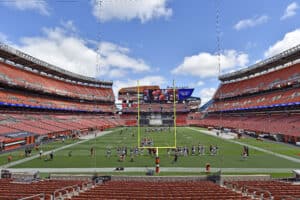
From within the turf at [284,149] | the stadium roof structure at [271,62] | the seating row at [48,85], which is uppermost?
the stadium roof structure at [271,62]

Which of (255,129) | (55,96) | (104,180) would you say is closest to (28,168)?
(104,180)

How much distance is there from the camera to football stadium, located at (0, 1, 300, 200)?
1109cm

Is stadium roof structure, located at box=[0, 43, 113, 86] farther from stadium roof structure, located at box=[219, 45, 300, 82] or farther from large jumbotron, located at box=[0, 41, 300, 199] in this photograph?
stadium roof structure, located at box=[219, 45, 300, 82]

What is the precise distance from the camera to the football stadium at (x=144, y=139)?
11094 mm

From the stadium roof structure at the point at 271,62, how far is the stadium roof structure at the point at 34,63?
5018 centimetres

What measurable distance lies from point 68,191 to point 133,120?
231 feet

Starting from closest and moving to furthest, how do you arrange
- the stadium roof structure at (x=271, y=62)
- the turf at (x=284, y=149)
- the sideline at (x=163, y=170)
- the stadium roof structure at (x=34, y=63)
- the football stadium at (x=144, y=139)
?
the football stadium at (x=144, y=139)
the sideline at (x=163, y=170)
the turf at (x=284, y=149)
the stadium roof structure at (x=34, y=63)
the stadium roof structure at (x=271, y=62)

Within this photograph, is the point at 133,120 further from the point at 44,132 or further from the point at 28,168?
the point at 28,168

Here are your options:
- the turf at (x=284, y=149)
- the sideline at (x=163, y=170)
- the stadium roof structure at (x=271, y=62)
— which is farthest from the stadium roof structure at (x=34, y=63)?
the stadium roof structure at (x=271, y=62)

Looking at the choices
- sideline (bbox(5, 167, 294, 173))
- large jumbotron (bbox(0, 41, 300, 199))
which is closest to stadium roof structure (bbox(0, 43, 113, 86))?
large jumbotron (bbox(0, 41, 300, 199))

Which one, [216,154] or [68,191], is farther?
[216,154]

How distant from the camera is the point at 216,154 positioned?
24125mm

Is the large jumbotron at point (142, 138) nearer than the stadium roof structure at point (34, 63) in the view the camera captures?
Yes

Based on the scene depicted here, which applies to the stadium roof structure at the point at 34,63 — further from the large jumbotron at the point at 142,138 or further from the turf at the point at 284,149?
the turf at the point at 284,149
